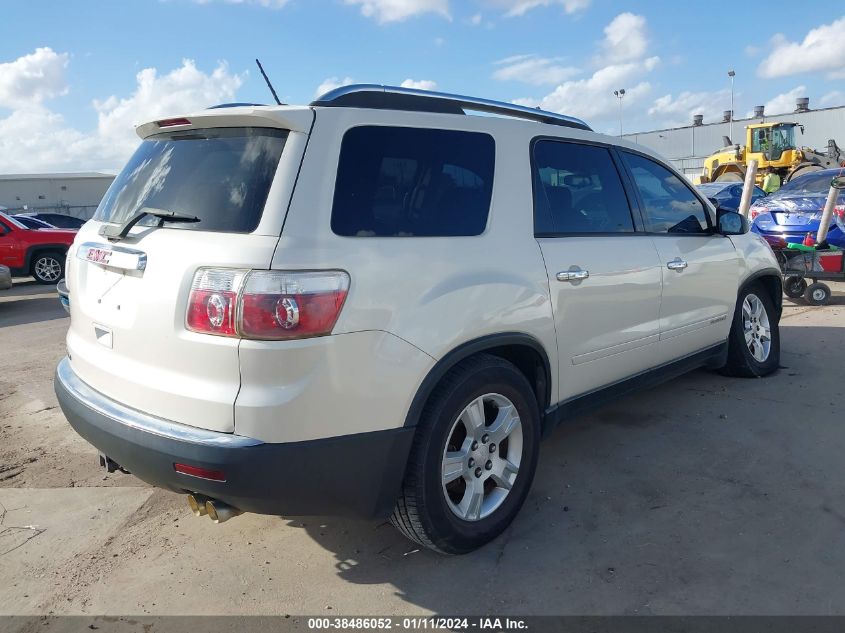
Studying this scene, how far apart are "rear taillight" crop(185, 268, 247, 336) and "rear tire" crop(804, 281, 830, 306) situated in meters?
8.37

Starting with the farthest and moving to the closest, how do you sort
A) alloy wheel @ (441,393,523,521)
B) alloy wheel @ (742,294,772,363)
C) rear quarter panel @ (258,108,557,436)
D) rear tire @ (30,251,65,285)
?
rear tire @ (30,251,65,285)
alloy wheel @ (742,294,772,363)
alloy wheel @ (441,393,523,521)
rear quarter panel @ (258,108,557,436)

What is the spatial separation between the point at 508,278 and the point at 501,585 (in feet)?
4.29

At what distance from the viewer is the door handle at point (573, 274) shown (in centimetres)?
320

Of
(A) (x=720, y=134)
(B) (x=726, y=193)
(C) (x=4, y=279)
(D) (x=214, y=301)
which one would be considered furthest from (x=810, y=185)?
(A) (x=720, y=134)

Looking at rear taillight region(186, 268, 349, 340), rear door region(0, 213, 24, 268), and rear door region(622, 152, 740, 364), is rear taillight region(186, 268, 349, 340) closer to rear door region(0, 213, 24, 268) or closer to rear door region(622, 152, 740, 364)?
rear door region(622, 152, 740, 364)

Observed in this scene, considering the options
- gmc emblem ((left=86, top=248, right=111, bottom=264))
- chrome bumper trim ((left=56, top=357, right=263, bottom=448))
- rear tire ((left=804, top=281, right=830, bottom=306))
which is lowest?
rear tire ((left=804, top=281, right=830, bottom=306))

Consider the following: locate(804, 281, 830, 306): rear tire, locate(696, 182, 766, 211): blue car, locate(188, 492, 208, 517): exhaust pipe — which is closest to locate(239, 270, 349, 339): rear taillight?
locate(188, 492, 208, 517): exhaust pipe

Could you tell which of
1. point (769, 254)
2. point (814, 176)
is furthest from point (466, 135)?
point (814, 176)

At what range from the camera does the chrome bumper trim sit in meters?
2.27

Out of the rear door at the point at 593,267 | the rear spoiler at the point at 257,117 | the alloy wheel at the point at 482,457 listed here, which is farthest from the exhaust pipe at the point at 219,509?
the rear door at the point at 593,267

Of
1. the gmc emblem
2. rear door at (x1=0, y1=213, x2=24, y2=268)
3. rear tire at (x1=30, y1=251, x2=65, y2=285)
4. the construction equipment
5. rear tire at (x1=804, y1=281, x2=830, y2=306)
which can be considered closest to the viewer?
the gmc emblem

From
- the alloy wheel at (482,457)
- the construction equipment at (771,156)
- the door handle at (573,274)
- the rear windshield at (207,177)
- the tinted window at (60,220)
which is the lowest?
the alloy wheel at (482,457)

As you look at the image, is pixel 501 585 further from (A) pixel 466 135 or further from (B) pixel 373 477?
(A) pixel 466 135

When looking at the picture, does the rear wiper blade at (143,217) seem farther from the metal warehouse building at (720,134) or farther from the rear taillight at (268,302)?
the metal warehouse building at (720,134)
